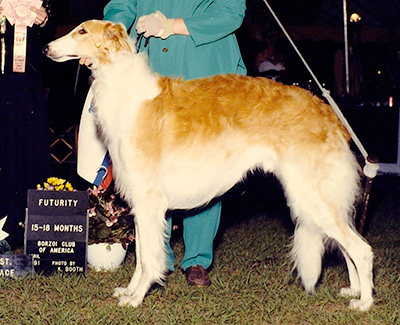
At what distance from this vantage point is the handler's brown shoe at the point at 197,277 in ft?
12.5

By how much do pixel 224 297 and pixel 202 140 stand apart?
1047mm

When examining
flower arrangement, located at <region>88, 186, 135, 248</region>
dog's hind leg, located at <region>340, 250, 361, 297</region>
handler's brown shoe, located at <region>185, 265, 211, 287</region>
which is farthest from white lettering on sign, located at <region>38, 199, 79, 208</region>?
dog's hind leg, located at <region>340, 250, 361, 297</region>

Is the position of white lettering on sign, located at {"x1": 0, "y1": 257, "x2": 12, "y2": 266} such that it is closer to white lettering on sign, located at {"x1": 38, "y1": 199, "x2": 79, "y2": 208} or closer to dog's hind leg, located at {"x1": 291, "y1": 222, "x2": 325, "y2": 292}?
white lettering on sign, located at {"x1": 38, "y1": 199, "x2": 79, "y2": 208}

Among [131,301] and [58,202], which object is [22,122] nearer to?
[58,202]

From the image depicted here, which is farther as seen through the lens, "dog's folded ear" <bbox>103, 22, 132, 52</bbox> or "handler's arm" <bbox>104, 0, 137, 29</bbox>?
"handler's arm" <bbox>104, 0, 137, 29</bbox>

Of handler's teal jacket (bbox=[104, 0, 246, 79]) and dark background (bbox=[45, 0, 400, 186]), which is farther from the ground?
handler's teal jacket (bbox=[104, 0, 246, 79])

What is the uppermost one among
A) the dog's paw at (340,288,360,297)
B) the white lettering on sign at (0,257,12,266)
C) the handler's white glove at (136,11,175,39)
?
the handler's white glove at (136,11,175,39)

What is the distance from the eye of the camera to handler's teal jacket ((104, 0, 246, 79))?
3717 millimetres

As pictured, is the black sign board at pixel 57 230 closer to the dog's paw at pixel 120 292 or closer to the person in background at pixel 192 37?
the dog's paw at pixel 120 292

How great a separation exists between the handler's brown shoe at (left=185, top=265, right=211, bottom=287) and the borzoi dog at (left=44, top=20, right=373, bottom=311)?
1.62 ft

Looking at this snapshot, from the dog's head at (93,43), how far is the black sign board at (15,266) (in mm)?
1420

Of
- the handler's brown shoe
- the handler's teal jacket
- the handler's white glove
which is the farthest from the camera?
the handler's brown shoe

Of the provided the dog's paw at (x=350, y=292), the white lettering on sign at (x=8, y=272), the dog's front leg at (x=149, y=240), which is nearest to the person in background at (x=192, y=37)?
the dog's front leg at (x=149, y=240)

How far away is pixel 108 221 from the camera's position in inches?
165
